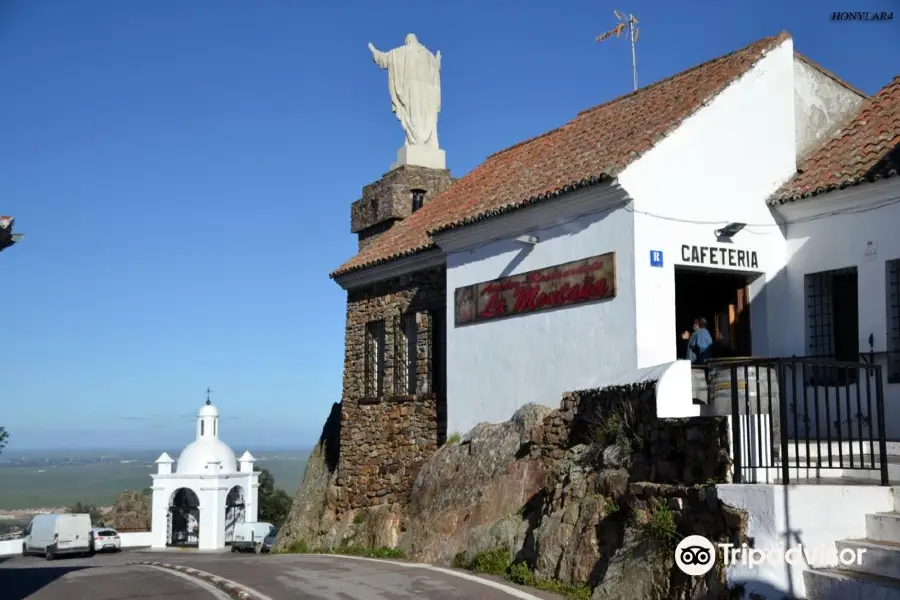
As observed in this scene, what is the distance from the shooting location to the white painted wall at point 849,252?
14.5m

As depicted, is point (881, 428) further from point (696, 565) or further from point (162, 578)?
point (162, 578)

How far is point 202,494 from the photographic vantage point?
48438mm

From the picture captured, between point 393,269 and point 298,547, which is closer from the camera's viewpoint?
point 393,269

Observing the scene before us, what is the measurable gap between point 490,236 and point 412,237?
12.9ft

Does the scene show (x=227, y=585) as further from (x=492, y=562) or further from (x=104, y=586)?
(x=492, y=562)

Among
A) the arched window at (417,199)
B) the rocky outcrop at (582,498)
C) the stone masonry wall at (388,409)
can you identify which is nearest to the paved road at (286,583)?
the rocky outcrop at (582,498)

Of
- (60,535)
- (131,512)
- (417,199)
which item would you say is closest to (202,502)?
(60,535)

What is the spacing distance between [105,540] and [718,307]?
109ft

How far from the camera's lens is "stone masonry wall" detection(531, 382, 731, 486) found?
11.3 m

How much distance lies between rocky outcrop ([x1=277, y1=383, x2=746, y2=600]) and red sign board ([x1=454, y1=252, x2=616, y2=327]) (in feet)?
5.16

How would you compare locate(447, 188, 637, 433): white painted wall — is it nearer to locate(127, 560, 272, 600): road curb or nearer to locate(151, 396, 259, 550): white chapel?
locate(127, 560, 272, 600): road curb

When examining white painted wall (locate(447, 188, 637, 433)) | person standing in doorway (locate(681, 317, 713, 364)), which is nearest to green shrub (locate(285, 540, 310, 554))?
A: white painted wall (locate(447, 188, 637, 433))

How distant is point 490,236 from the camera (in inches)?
703

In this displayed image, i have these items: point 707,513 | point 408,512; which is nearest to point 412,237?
point 408,512
